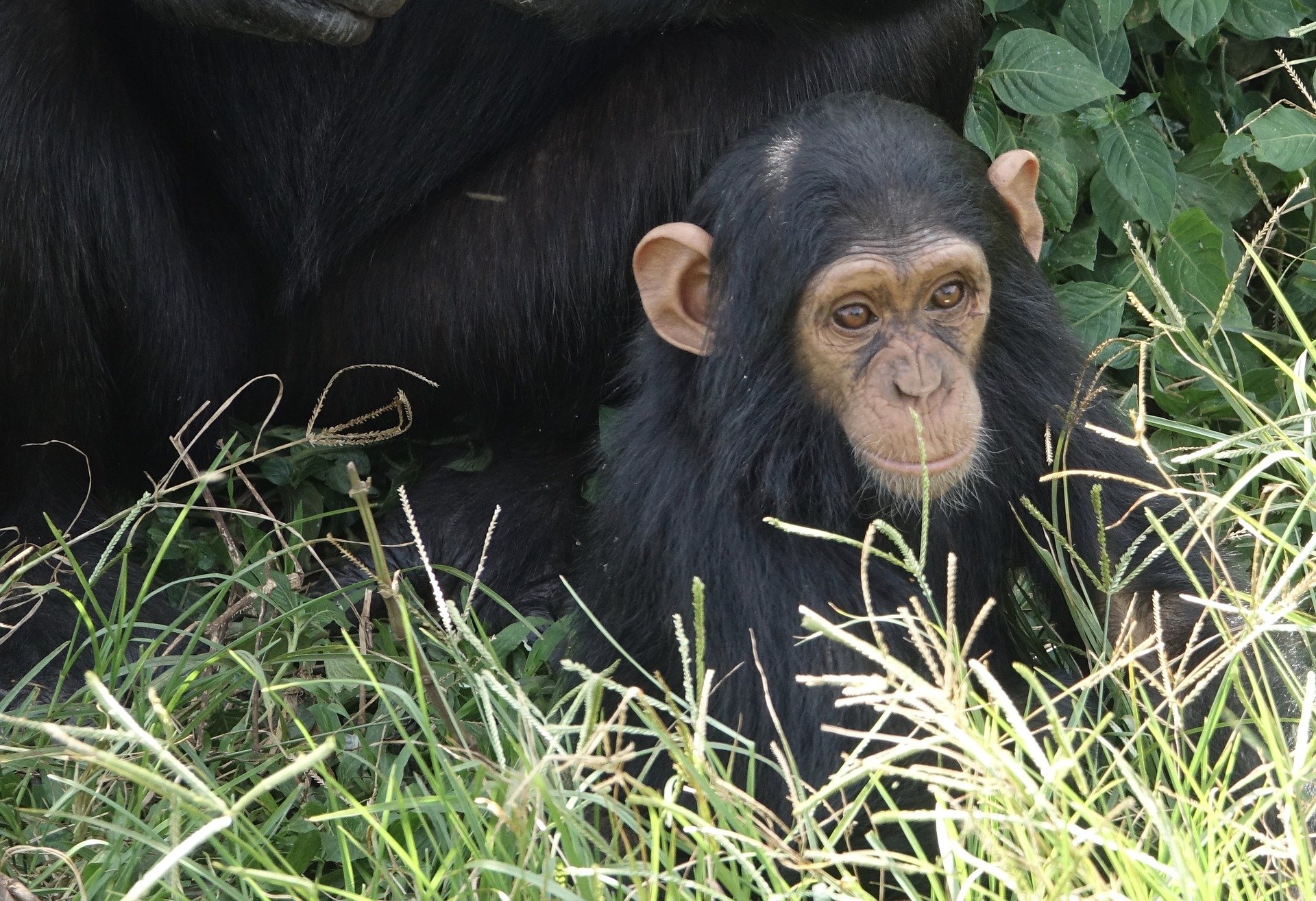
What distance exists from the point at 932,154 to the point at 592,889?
4.48 ft

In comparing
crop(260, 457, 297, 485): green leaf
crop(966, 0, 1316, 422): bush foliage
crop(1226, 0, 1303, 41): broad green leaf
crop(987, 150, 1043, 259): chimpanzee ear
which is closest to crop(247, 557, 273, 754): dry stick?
crop(260, 457, 297, 485): green leaf

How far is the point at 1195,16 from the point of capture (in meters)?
3.75

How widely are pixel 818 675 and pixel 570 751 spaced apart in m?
0.42

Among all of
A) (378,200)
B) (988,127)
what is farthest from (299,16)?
(988,127)

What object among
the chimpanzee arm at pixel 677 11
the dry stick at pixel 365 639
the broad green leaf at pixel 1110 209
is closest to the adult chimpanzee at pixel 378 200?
the chimpanzee arm at pixel 677 11

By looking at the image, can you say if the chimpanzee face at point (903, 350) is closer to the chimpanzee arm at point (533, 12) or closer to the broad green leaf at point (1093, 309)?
the chimpanzee arm at point (533, 12)

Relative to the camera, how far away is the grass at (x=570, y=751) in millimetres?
1868

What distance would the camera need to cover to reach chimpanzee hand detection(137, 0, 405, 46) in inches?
117

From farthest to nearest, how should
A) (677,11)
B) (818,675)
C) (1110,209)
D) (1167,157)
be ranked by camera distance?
(1110,209) → (1167,157) → (677,11) → (818,675)

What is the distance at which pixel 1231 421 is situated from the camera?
12.6 ft

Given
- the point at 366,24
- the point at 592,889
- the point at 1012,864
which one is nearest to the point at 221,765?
the point at 592,889

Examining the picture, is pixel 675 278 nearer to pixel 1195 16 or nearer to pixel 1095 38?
pixel 1195 16

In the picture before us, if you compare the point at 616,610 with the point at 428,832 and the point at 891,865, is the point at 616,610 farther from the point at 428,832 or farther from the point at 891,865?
the point at 891,865

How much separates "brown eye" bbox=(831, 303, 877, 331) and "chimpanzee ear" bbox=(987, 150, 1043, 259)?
0.39m
